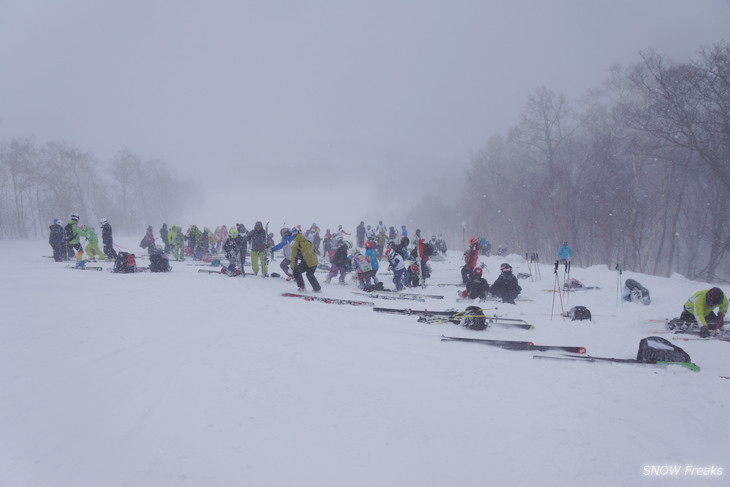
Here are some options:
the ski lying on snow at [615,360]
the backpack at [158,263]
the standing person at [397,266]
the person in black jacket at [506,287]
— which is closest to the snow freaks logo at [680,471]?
the ski lying on snow at [615,360]

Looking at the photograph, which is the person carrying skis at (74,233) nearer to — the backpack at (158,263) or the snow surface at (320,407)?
the backpack at (158,263)

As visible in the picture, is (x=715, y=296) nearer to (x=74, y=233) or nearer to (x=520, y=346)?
(x=520, y=346)

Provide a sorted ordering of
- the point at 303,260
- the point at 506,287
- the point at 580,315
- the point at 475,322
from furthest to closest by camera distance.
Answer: the point at 506,287 → the point at 303,260 → the point at 580,315 → the point at 475,322

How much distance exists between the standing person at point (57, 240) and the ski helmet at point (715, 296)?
838 inches

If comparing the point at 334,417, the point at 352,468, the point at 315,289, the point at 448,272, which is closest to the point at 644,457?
the point at 352,468

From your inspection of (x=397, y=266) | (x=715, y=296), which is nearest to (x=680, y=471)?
(x=715, y=296)

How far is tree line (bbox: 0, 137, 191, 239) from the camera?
4256 cm

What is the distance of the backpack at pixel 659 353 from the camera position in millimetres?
5113

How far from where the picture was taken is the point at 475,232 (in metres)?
45.3

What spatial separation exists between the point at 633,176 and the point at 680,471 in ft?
94.3

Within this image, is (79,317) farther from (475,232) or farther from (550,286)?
(475,232)

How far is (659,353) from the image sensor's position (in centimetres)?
519

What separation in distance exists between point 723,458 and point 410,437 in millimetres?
2570

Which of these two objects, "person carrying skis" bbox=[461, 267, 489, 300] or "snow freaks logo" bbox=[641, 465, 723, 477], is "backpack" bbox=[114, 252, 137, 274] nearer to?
"person carrying skis" bbox=[461, 267, 489, 300]
